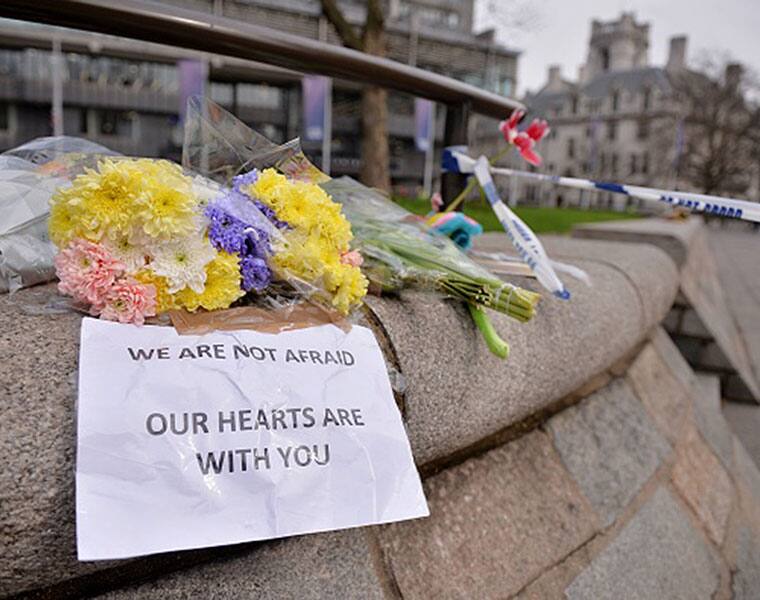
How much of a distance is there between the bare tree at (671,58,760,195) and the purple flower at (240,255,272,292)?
5282 cm

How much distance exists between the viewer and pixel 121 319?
3.94 ft

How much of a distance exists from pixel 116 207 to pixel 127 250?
8cm

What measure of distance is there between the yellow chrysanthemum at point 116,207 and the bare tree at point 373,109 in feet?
38.2

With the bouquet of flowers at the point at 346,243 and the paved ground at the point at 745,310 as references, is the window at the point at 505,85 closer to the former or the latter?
the paved ground at the point at 745,310

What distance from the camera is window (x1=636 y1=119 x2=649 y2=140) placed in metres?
68.0

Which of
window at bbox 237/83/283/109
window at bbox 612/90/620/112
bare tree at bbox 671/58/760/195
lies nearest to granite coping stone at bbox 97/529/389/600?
window at bbox 237/83/283/109

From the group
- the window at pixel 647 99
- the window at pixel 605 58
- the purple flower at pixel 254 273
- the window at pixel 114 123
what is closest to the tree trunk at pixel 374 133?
the purple flower at pixel 254 273

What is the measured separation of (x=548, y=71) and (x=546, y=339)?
9539cm

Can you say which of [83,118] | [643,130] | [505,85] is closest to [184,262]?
[83,118]

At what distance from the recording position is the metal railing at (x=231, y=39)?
1493 mm

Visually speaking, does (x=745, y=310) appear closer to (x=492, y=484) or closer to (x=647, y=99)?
(x=492, y=484)

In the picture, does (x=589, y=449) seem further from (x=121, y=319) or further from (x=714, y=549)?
(x=121, y=319)

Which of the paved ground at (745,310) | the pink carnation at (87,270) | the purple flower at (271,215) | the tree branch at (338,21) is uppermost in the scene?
the tree branch at (338,21)

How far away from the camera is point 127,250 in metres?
1.27
